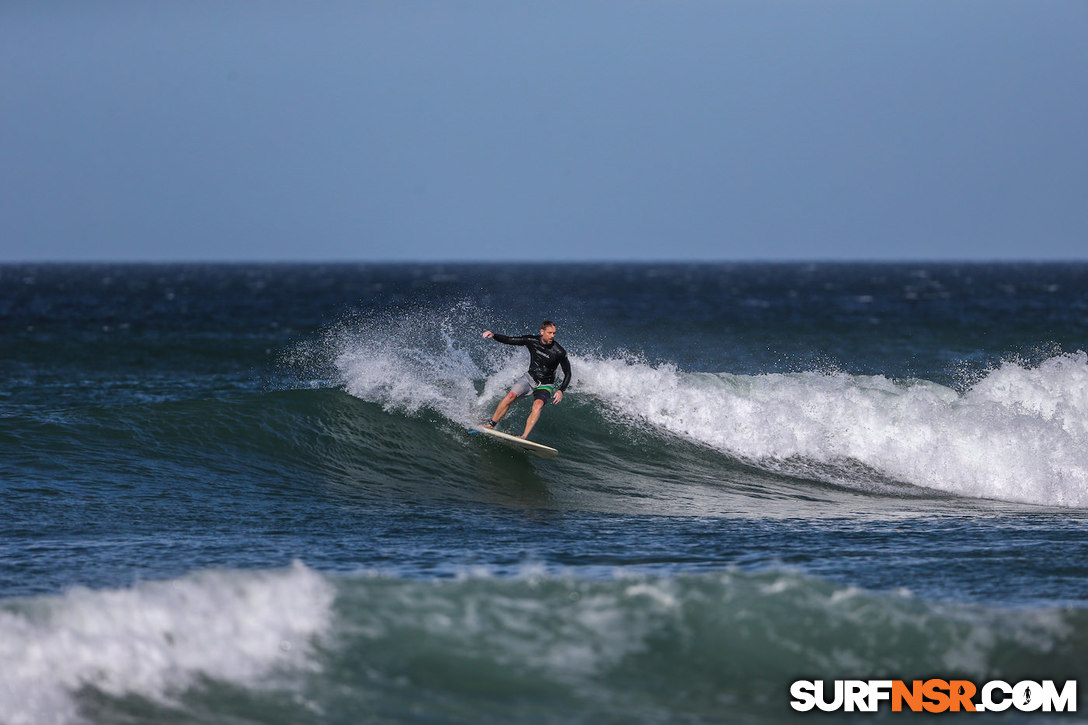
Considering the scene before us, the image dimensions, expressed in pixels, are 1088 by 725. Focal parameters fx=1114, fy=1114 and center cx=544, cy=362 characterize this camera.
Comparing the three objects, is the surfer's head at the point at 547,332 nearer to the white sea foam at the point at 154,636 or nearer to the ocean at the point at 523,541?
the ocean at the point at 523,541

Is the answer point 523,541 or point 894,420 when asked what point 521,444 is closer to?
point 523,541

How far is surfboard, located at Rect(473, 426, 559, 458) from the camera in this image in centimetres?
1638

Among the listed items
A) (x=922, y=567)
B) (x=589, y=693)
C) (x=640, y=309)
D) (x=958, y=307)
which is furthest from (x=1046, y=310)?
(x=589, y=693)

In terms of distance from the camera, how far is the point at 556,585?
924cm

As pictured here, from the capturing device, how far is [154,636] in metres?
8.41

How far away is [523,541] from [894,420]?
8886 mm

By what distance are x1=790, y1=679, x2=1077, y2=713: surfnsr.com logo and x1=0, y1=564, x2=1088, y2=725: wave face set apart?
0.14m

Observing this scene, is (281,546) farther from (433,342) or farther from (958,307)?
(958,307)

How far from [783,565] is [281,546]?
5127 mm

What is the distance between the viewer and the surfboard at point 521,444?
1638 centimetres

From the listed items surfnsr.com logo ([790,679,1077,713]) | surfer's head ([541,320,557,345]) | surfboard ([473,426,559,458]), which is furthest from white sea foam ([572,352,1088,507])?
surfnsr.com logo ([790,679,1077,713])

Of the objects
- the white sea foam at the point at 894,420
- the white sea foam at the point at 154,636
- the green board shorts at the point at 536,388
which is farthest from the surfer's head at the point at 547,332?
the white sea foam at the point at 154,636

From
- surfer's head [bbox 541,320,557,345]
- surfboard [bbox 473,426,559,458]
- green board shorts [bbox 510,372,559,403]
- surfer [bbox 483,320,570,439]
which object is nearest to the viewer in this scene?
surfer's head [bbox 541,320,557,345]

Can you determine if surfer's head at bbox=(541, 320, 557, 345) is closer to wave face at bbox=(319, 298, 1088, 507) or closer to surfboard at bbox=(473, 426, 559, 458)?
surfboard at bbox=(473, 426, 559, 458)
